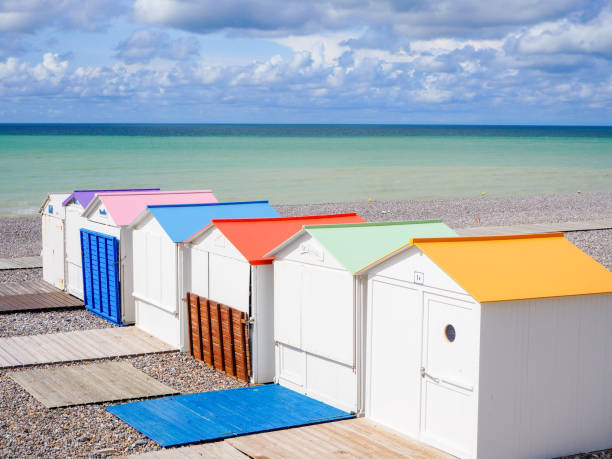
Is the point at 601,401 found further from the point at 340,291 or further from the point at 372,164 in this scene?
the point at 372,164

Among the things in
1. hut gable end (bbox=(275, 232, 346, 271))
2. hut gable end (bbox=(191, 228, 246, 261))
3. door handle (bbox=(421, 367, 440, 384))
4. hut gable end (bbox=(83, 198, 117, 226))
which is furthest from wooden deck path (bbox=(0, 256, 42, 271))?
door handle (bbox=(421, 367, 440, 384))

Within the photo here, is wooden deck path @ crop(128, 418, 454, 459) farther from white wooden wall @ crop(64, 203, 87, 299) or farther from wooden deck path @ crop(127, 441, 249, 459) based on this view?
white wooden wall @ crop(64, 203, 87, 299)

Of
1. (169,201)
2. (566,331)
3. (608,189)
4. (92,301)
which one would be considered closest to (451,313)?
(566,331)

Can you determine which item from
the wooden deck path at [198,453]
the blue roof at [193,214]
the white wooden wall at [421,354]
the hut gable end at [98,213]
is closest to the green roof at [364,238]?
the white wooden wall at [421,354]

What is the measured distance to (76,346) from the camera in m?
14.2

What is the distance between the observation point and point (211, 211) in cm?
1509

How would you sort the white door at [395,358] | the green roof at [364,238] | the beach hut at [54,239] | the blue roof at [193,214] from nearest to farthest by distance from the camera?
1. the white door at [395,358]
2. the green roof at [364,238]
3. the blue roof at [193,214]
4. the beach hut at [54,239]

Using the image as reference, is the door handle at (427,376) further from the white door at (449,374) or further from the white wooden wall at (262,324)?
the white wooden wall at (262,324)

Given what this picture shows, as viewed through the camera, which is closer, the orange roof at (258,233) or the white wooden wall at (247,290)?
the white wooden wall at (247,290)

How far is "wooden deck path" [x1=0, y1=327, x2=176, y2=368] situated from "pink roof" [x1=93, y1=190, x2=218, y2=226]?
2215 millimetres

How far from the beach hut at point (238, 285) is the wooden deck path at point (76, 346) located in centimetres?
120

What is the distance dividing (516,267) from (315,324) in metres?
3.07

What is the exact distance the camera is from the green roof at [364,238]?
10.6m

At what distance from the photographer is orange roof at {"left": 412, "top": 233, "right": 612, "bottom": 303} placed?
28.3 ft
